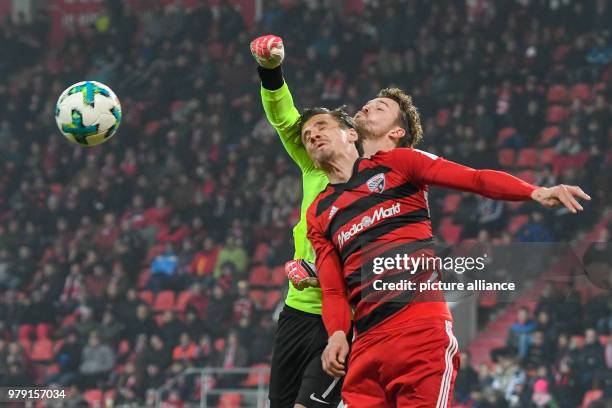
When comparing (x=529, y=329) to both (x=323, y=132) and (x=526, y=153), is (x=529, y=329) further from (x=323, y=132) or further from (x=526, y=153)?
(x=323, y=132)

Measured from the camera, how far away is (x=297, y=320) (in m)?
5.60

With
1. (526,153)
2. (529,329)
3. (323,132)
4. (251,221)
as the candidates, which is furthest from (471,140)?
Answer: (323,132)

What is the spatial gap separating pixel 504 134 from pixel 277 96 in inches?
491

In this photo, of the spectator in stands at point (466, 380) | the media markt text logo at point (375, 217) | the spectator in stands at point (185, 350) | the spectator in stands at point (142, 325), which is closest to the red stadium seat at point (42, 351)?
the spectator in stands at point (142, 325)

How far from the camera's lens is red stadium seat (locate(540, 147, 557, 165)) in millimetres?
17080

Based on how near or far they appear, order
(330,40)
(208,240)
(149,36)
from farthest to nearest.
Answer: (149,36) < (330,40) < (208,240)

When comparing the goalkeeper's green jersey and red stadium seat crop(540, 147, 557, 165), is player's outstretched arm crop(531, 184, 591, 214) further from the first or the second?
red stadium seat crop(540, 147, 557, 165)

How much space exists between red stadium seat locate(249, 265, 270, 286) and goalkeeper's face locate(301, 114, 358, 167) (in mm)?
11398

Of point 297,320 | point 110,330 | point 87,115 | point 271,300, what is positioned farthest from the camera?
point 110,330

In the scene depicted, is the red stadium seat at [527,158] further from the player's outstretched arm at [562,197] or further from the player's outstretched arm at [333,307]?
the player's outstretched arm at [562,197]

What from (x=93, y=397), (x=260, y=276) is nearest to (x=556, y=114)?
(x=260, y=276)

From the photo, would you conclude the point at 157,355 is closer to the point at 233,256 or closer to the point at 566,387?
the point at 233,256

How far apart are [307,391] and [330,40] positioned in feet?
55.4

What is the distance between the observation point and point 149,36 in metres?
23.7
